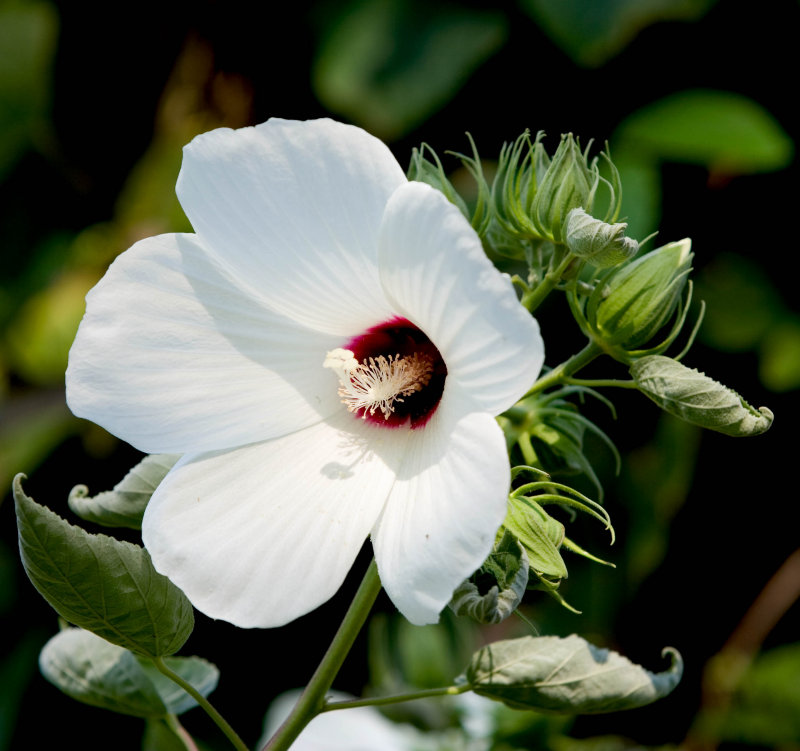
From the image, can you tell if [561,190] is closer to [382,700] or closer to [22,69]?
[382,700]

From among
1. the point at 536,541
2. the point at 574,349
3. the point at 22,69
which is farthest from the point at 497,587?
the point at 22,69

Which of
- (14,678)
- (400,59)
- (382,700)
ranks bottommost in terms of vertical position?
(14,678)

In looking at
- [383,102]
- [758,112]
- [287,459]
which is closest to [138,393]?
[287,459]

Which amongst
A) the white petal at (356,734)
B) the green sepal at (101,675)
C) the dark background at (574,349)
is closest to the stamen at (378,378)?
the green sepal at (101,675)

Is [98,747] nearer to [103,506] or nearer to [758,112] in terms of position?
[103,506]

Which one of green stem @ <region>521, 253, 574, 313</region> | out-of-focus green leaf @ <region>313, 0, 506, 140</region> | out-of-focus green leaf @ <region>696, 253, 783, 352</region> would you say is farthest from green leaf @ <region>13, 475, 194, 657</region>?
out-of-focus green leaf @ <region>696, 253, 783, 352</region>
